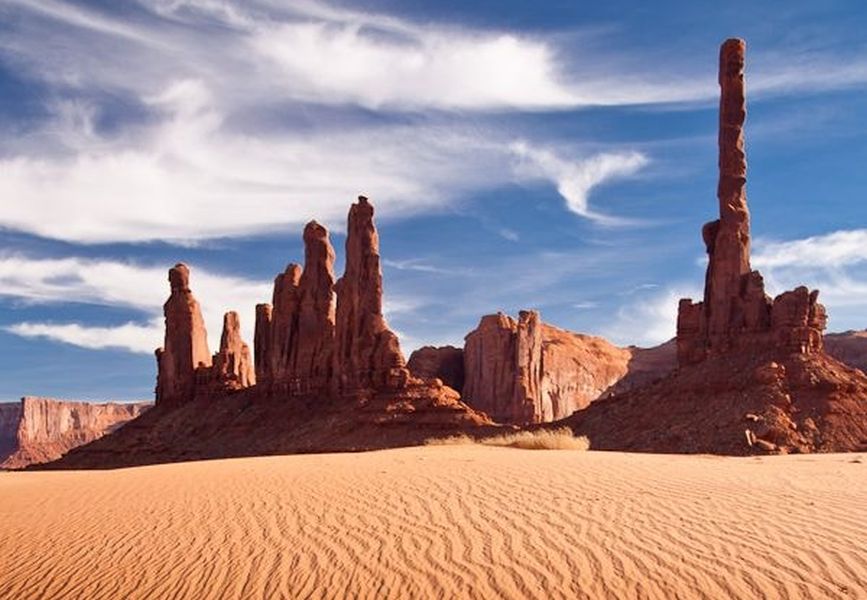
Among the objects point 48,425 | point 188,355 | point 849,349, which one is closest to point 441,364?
point 188,355

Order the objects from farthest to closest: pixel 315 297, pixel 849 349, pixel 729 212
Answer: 1. pixel 849 349
2. pixel 315 297
3. pixel 729 212

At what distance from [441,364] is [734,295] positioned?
34.8 metres

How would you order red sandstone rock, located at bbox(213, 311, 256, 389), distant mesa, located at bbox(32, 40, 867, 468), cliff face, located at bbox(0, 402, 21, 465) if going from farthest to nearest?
cliff face, located at bbox(0, 402, 21, 465) → red sandstone rock, located at bbox(213, 311, 256, 389) → distant mesa, located at bbox(32, 40, 867, 468)

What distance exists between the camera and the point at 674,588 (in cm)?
764

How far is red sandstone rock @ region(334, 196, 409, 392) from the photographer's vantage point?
5469cm

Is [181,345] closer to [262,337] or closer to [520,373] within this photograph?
[262,337]

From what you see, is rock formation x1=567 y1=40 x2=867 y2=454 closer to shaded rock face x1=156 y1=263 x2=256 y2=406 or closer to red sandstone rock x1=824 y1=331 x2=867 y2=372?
shaded rock face x1=156 y1=263 x2=256 y2=406

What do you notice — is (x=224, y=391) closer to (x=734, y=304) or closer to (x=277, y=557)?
(x=734, y=304)

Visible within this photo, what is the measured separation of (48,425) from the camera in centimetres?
14688

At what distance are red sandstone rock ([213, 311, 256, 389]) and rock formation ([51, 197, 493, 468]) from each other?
0.43ft

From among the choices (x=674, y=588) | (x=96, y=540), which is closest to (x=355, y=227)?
(x=96, y=540)

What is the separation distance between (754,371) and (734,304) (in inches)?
256

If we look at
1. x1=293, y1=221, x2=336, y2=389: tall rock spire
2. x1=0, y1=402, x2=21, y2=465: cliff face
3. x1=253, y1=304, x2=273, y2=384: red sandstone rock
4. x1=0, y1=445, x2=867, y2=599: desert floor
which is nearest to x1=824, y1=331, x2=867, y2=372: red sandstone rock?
x1=293, y1=221, x2=336, y2=389: tall rock spire

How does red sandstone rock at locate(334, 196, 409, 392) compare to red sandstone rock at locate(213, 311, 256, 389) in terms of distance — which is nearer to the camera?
red sandstone rock at locate(334, 196, 409, 392)
